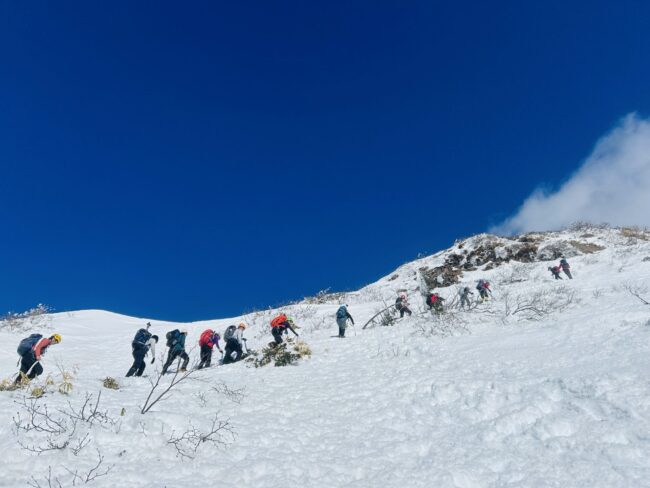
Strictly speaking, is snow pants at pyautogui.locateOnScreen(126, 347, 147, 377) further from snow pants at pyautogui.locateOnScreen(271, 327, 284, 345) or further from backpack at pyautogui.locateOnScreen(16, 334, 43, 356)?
snow pants at pyautogui.locateOnScreen(271, 327, 284, 345)

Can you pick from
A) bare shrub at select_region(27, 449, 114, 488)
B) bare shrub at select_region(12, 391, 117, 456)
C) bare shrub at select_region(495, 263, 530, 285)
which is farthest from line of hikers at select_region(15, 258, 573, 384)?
bare shrub at select_region(495, 263, 530, 285)

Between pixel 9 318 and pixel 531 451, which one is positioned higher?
pixel 9 318

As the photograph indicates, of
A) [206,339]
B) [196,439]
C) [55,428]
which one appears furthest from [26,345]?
[196,439]

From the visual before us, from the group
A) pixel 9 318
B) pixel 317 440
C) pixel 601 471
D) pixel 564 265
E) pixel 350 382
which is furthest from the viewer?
pixel 9 318

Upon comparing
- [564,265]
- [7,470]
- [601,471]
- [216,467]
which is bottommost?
[601,471]

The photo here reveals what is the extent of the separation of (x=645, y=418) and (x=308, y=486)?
441cm

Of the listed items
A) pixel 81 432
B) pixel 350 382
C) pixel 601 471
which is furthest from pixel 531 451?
pixel 81 432

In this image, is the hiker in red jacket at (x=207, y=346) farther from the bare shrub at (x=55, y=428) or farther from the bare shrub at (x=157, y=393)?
the bare shrub at (x=55, y=428)

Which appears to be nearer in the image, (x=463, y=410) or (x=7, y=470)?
(x=7, y=470)

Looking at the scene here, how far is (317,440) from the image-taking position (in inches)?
251

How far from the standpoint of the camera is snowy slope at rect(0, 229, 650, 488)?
4883 millimetres

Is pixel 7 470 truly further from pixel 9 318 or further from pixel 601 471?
pixel 9 318

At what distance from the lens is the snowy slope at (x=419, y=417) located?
4883 mm

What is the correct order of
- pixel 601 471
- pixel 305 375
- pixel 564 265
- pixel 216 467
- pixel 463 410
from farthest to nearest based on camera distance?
1. pixel 564 265
2. pixel 305 375
3. pixel 463 410
4. pixel 216 467
5. pixel 601 471
